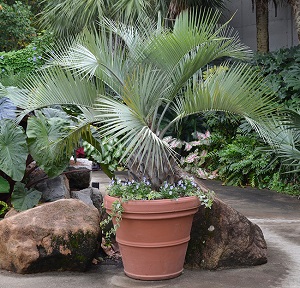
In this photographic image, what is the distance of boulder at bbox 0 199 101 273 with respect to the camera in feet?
16.6

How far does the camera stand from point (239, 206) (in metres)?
8.55

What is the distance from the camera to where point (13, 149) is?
234 inches

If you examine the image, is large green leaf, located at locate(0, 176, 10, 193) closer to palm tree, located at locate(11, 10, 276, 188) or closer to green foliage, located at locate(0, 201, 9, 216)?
green foliage, located at locate(0, 201, 9, 216)

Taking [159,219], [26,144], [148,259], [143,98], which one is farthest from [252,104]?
[26,144]

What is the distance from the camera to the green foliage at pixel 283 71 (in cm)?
1071

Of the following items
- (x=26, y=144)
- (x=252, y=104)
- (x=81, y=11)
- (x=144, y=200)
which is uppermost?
(x=81, y=11)

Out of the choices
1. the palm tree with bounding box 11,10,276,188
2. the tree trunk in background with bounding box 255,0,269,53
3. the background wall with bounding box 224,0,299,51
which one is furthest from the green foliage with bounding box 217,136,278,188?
the palm tree with bounding box 11,10,276,188

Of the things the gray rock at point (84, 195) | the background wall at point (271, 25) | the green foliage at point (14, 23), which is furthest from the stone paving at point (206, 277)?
the green foliage at point (14, 23)

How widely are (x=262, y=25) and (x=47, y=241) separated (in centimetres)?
913

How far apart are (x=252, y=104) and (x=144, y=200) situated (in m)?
1.19

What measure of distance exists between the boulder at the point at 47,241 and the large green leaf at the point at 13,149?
2.42 feet

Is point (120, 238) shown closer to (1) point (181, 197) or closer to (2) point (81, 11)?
(1) point (181, 197)

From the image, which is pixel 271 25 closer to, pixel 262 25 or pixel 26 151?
pixel 262 25

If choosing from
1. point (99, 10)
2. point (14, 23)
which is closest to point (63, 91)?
point (99, 10)
